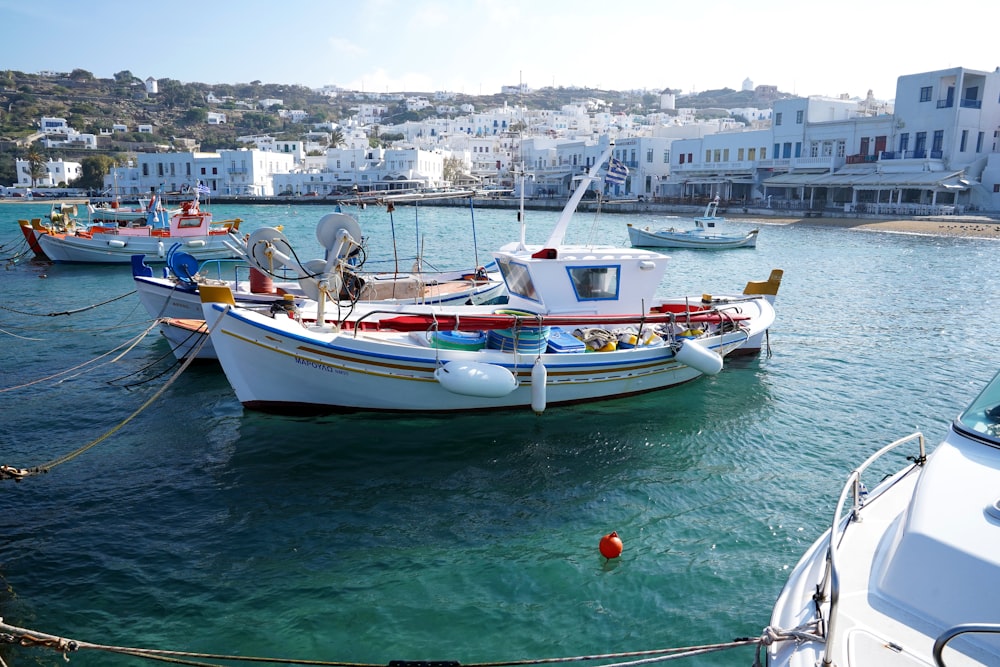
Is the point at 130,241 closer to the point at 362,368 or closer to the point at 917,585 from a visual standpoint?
the point at 362,368

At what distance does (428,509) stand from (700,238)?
36460mm

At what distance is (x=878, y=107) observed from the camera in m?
77.8

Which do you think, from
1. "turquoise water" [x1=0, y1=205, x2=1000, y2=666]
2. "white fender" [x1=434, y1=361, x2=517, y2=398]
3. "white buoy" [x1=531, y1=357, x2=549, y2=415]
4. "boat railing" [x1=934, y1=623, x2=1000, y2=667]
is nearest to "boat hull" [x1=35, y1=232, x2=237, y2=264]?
"turquoise water" [x1=0, y1=205, x2=1000, y2=666]

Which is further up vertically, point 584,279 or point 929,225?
point 929,225

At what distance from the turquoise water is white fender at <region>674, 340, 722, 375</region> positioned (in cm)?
93

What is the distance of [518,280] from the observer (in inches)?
553

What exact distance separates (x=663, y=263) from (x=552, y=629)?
29.3 ft

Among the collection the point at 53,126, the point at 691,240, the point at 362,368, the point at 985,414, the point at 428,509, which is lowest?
the point at 428,509

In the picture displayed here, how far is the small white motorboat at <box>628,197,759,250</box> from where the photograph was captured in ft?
138

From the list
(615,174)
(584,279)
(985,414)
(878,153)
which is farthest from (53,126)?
(985,414)

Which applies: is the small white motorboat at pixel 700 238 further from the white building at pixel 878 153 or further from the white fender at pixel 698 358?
the white fender at pixel 698 358

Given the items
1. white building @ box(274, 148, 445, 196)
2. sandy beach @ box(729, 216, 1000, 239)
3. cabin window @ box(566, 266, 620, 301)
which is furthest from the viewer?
white building @ box(274, 148, 445, 196)

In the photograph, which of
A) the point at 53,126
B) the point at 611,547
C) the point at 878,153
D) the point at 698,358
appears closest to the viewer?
the point at 611,547

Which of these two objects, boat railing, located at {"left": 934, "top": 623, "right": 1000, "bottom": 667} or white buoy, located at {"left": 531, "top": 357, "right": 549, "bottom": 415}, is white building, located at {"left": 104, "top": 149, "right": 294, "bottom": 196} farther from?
boat railing, located at {"left": 934, "top": 623, "right": 1000, "bottom": 667}
